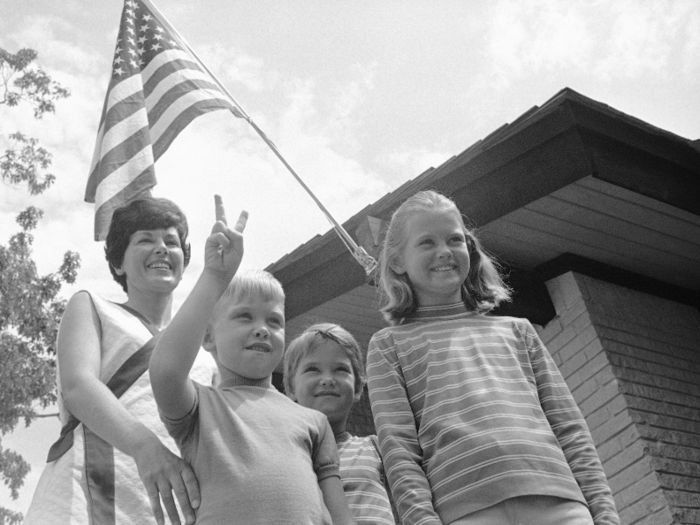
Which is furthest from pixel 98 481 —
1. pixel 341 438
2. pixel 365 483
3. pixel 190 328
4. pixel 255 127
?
pixel 255 127

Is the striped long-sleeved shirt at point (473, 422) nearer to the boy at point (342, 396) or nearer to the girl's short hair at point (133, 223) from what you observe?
the boy at point (342, 396)

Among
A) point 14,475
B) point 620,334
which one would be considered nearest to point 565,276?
point 620,334

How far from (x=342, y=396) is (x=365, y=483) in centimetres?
34

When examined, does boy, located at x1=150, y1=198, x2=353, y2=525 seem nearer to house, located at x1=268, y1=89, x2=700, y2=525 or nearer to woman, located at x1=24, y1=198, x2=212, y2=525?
woman, located at x1=24, y1=198, x2=212, y2=525

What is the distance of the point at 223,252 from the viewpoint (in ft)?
5.42

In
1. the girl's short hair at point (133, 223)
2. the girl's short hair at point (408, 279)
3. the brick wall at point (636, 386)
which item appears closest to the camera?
the girl's short hair at point (133, 223)

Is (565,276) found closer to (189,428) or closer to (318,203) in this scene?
(318,203)

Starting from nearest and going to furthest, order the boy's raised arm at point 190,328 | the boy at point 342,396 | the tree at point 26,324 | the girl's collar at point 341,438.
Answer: the boy's raised arm at point 190,328 < the boy at point 342,396 < the girl's collar at point 341,438 < the tree at point 26,324

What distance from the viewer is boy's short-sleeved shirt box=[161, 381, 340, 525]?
159cm

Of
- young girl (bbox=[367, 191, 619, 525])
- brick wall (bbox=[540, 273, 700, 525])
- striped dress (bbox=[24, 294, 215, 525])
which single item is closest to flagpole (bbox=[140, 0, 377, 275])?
brick wall (bbox=[540, 273, 700, 525])

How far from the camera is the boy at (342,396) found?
2357 mm

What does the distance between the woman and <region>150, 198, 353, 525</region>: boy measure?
7 centimetres

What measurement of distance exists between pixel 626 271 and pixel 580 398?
0.97m

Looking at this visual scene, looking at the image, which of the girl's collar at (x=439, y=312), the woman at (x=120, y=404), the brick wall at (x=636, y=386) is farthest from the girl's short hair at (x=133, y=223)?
the brick wall at (x=636, y=386)
